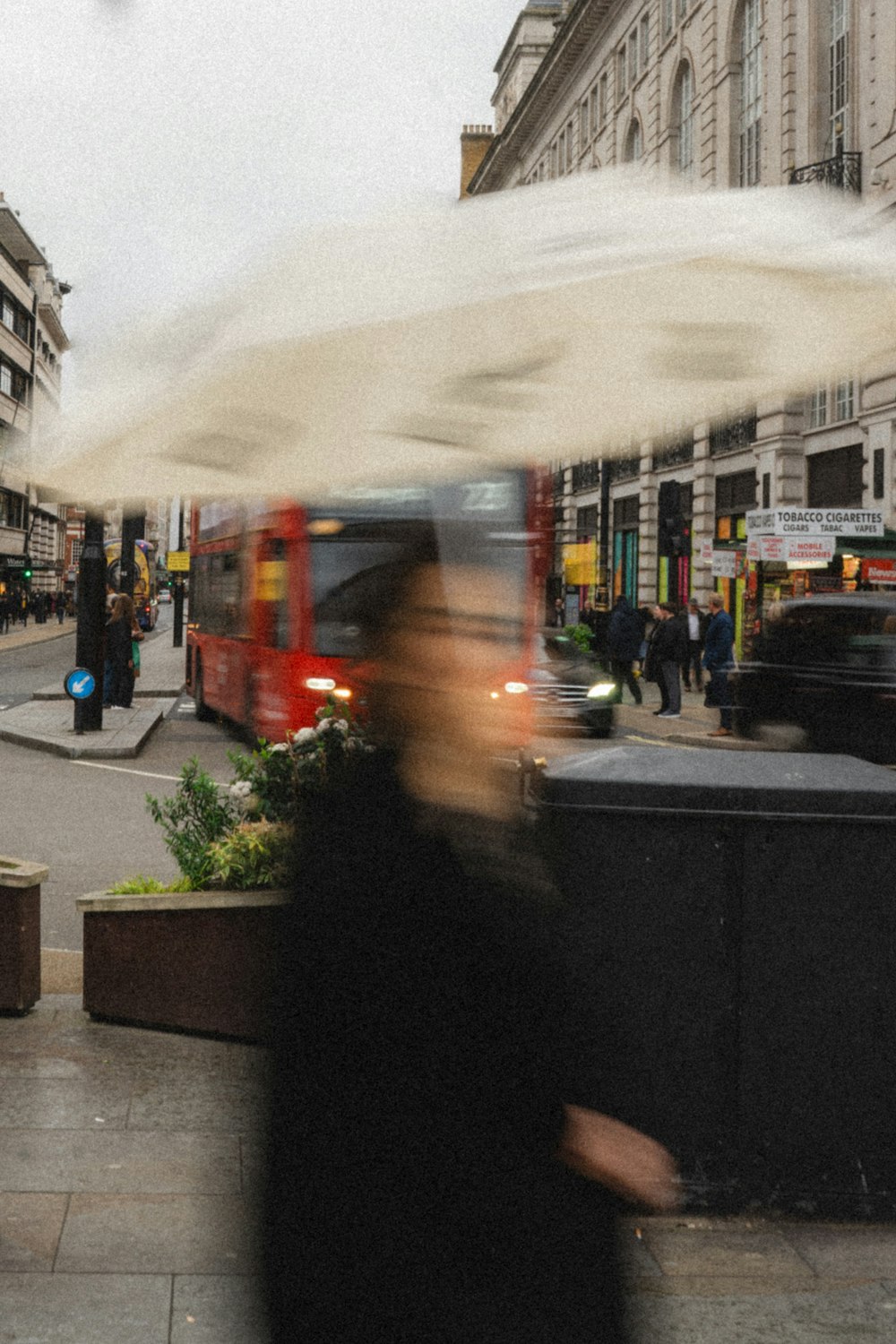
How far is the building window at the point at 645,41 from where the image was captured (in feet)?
136

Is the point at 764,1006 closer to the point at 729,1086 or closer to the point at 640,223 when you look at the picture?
the point at 729,1086

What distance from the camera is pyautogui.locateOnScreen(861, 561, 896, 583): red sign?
78.1 ft

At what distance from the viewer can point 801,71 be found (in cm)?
3064

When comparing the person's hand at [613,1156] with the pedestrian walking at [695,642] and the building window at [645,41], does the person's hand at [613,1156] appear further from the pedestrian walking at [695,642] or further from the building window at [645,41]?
the building window at [645,41]

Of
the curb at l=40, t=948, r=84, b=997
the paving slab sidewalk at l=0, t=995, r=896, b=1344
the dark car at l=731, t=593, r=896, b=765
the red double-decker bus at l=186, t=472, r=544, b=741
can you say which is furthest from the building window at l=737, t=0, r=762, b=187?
the paving slab sidewalk at l=0, t=995, r=896, b=1344

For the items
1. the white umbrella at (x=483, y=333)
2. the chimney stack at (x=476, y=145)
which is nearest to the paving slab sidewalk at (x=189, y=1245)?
the white umbrella at (x=483, y=333)

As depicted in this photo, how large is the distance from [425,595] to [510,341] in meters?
0.51

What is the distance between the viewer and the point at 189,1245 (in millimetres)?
3658

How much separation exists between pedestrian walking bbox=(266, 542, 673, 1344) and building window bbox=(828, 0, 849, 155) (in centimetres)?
2941

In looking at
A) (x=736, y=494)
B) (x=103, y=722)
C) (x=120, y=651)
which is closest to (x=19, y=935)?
(x=103, y=722)

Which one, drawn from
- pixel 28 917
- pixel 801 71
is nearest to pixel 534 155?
pixel 801 71

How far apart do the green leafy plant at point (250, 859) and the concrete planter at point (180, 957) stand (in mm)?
65

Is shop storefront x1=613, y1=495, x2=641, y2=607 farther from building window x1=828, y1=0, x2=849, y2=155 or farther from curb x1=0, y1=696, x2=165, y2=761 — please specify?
curb x1=0, y1=696, x2=165, y2=761

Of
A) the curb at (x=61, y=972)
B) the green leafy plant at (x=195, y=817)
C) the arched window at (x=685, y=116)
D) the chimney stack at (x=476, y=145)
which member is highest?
the chimney stack at (x=476, y=145)
